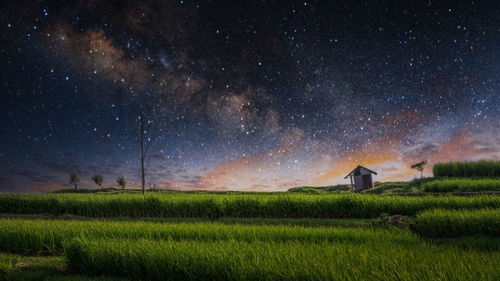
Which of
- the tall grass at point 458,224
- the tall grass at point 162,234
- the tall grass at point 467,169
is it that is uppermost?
the tall grass at point 467,169

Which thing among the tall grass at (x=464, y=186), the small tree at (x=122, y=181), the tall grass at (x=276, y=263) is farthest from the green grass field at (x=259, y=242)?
the small tree at (x=122, y=181)

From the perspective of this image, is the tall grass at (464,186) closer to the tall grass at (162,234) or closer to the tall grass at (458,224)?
the tall grass at (458,224)

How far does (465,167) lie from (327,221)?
2715 centimetres

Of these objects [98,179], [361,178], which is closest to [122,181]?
[98,179]

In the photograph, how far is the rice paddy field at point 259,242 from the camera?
3998mm

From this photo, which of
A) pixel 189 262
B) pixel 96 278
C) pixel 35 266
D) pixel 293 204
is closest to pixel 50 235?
pixel 35 266

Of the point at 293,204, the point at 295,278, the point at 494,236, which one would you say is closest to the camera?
the point at 295,278

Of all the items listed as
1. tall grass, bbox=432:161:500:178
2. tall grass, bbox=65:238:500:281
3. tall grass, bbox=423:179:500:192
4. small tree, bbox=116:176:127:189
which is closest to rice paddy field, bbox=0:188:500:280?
tall grass, bbox=65:238:500:281

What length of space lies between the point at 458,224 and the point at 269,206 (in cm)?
776

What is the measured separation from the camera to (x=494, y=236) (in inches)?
325

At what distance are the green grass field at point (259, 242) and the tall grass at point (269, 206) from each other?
0.05 m

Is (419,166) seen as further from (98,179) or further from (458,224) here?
(98,179)

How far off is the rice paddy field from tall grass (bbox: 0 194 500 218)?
0.17ft

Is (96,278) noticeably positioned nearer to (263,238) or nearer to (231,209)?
(263,238)
